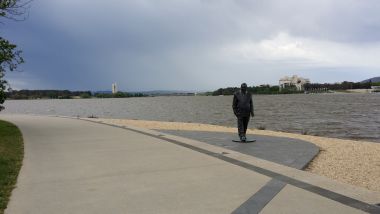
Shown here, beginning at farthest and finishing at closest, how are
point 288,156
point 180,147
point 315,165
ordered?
point 180,147 → point 288,156 → point 315,165

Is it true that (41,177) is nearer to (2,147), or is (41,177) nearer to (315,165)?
(2,147)

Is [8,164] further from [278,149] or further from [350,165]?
[350,165]

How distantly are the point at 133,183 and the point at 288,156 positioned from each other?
4.11 metres

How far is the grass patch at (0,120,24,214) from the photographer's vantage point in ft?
20.8

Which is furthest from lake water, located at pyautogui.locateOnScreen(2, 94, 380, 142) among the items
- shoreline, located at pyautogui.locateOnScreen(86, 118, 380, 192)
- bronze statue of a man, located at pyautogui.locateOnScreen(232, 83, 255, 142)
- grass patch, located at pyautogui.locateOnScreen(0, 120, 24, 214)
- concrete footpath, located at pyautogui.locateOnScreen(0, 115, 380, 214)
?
grass patch, located at pyautogui.locateOnScreen(0, 120, 24, 214)

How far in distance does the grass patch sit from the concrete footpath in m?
0.14

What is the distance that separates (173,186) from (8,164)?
13.1 ft

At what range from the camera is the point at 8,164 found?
877 centimetres

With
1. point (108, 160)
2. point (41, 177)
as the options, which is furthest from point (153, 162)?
point (41, 177)

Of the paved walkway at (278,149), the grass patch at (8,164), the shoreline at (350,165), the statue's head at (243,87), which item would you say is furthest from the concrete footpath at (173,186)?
the statue's head at (243,87)

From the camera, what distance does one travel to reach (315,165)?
888cm

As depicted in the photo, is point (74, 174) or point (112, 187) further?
point (74, 174)

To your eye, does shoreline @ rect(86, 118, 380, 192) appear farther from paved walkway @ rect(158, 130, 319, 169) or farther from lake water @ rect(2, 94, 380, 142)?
lake water @ rect(2, 94, 380, 142)

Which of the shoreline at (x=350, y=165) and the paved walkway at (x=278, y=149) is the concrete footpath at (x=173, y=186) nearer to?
the paved walkway at (x=278, y=149)
